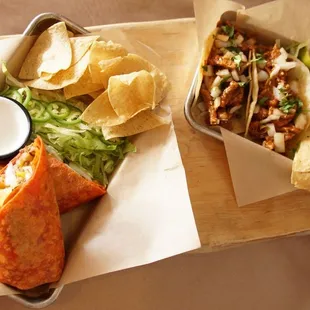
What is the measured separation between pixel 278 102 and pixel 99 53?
0.57m

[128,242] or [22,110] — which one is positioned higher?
[22,110]

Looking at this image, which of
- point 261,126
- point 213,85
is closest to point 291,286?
point 261,126

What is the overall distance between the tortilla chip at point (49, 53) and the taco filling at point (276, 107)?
0.60 meters

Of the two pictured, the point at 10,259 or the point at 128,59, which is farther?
the point at 128,59

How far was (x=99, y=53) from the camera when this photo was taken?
1.75 metres

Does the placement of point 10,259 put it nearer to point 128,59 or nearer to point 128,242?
point 128,242

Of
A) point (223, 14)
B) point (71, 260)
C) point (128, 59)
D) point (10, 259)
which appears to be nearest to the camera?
point (10, 259)

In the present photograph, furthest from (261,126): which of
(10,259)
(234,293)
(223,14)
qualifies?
(10,259)

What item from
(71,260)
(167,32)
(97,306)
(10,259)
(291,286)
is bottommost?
(291,286)

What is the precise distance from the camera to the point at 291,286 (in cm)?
192

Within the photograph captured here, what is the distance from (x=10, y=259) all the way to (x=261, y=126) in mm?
855

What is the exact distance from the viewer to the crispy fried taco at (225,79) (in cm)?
179

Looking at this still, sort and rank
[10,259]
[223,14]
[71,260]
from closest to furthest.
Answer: [10,259], [71,260], [223,14]

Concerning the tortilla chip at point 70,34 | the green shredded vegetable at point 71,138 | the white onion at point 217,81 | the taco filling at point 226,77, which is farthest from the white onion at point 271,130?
the tortilla chip at point 70,34
